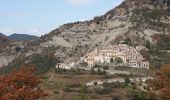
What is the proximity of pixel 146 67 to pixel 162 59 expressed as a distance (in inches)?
226

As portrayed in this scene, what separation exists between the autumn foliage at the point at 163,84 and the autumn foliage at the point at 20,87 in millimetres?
28111

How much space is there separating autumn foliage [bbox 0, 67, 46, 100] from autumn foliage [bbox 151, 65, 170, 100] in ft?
92.2

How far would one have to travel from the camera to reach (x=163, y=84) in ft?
355

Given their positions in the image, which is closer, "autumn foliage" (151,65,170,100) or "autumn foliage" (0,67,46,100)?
"autumn foliage" (0,67,46,100)

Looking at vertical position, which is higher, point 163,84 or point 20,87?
point 20,87

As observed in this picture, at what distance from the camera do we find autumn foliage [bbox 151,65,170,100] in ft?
330

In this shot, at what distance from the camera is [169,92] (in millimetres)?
99750

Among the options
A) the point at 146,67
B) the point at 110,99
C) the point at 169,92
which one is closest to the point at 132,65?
the point at 146,67

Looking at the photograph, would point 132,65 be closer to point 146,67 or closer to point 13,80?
point 146,67

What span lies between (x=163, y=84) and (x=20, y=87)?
1451 inches

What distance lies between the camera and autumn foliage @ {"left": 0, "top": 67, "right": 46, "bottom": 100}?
2955 inches

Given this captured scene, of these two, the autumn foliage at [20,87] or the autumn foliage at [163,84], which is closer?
the autumn foliage at [20,87]

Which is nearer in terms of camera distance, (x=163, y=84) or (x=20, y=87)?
(x=20, y=87)

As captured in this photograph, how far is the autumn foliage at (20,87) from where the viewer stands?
75.1 meters
